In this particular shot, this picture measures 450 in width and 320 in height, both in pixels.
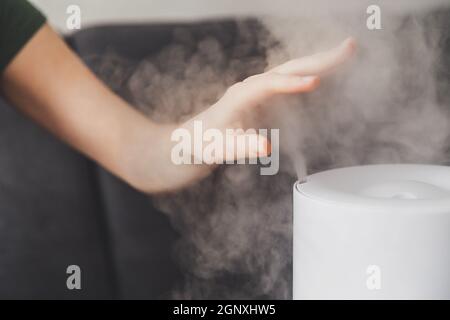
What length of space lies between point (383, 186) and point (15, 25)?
595 mm

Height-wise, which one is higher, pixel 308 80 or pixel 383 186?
pixel 308 80

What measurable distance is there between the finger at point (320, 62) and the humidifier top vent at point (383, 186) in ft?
0.52

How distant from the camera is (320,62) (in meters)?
0.81

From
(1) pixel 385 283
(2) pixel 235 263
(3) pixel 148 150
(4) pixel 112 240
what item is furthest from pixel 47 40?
(1) pixel 385 283

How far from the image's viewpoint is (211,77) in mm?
851

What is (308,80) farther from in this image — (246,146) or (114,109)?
(114,109)

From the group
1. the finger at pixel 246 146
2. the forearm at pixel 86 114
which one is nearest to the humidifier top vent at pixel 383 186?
the finger at pixel 246 146

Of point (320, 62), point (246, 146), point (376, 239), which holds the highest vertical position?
point (320, 62)

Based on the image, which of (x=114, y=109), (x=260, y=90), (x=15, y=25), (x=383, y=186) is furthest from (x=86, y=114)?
(x=383, y=186)

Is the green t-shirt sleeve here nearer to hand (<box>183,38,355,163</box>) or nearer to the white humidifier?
hand (<box>183,38,355,163</box>)

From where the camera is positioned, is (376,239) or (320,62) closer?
(376,239)

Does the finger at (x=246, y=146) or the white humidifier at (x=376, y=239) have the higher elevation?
the finger at (x=246, y=146)

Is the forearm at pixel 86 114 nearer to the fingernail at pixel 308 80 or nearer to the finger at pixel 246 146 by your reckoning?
the finger at pixel 246 146

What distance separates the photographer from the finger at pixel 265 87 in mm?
→ 784
